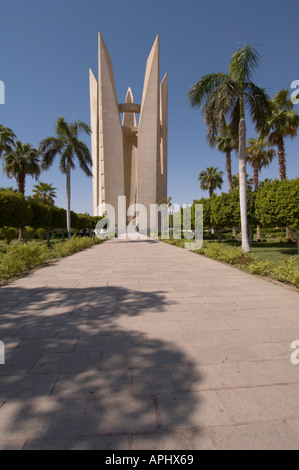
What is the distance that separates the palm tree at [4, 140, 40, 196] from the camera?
79.6 ft

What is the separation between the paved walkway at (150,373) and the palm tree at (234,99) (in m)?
9.93

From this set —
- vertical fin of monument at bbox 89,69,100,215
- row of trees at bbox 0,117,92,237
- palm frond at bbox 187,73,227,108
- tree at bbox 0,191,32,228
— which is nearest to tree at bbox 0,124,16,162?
row of trees at bbox 0,117,92,237

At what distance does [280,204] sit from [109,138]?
Result: 43.9m

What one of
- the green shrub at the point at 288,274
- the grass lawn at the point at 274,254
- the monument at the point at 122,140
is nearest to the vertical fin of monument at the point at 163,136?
the monument at the point at 122,140

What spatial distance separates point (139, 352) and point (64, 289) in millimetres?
3543

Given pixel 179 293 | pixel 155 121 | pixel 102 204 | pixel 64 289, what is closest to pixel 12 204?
pixel 64 289

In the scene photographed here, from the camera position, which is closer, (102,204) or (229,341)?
(229,341)

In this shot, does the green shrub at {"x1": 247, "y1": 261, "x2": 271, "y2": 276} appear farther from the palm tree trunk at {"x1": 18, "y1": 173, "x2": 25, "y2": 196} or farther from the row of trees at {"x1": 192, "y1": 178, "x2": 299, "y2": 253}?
the palm tree trunk at {"x1": 18, "y1": 173, "x2": 25, "y2": 196}

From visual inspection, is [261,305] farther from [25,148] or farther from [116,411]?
[25,148]

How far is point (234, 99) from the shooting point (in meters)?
12.2

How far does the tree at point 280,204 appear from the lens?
1271cm

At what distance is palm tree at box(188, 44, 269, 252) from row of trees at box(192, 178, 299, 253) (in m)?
2.65

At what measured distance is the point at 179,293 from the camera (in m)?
5.22
